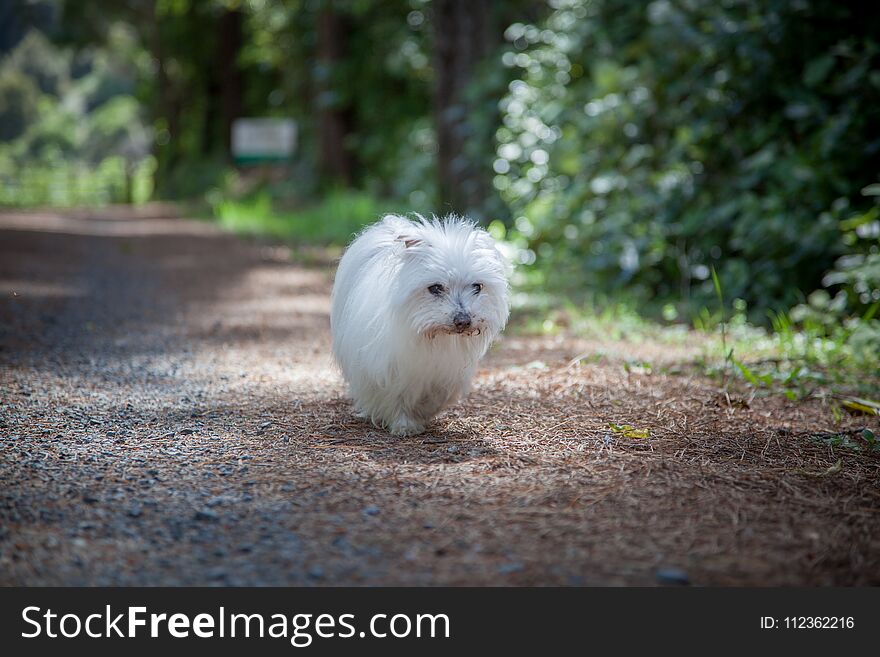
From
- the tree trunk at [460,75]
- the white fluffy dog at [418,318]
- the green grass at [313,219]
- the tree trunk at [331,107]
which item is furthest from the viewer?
the tree trunk at [331,107]

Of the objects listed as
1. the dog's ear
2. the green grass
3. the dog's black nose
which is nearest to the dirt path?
the dog's black nose

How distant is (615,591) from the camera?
2.57 meters

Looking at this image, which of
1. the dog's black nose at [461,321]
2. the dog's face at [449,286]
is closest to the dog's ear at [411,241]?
the dog's face at [449,286]

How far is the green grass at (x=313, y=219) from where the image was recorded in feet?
45.2

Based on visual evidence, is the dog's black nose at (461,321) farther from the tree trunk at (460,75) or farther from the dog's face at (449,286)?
the tree trunk at (460,75)

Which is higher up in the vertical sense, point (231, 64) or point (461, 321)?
point (231, 64)

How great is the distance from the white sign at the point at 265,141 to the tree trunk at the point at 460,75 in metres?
10.7

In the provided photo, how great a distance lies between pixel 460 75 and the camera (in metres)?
10.8

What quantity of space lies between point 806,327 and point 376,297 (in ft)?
11.6

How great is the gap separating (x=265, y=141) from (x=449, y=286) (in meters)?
18.5

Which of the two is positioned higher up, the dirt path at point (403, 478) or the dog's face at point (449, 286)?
the dog's face at point (449, 286)

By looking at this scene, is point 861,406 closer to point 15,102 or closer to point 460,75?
point 460,75

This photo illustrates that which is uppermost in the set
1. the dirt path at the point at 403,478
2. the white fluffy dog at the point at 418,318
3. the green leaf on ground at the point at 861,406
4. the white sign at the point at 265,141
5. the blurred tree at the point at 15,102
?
the blurred tree at the point at 15,102

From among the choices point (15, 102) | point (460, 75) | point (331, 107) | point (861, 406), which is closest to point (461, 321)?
point (861, 406)
